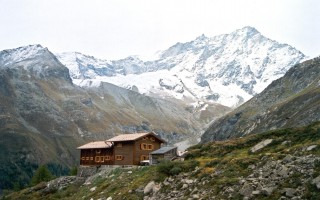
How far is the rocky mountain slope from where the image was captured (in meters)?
35.2

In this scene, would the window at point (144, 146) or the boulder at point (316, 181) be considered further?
the window at point (144, 146)

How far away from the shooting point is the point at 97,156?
99.8 meters

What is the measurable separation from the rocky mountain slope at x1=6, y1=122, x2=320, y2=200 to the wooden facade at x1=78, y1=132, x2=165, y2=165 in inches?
853

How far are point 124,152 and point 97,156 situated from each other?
10.5 meters

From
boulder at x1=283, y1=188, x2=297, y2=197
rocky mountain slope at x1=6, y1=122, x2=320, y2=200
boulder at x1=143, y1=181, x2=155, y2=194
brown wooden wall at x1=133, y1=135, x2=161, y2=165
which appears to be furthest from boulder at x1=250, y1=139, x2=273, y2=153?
brown wooden wall at x1=133, y1=135, x2=161, y2=165

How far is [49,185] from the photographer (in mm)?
85500

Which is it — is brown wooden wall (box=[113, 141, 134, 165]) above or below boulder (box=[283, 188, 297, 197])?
above

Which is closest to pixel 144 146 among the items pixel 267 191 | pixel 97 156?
pixel 97 156

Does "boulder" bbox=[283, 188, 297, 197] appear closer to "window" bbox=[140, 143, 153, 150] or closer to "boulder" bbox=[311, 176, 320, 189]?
"boulder" bbox=[311, 176, 320, 189]

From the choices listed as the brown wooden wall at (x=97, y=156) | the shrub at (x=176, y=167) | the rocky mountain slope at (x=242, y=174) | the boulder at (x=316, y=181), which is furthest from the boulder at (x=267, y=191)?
the brown wooden wall at (x=97, y=156)

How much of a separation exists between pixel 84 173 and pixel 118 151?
9.89 meters

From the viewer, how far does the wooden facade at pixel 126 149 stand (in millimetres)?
91000

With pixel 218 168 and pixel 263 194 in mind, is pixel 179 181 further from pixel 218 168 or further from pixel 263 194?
pixel 263 194

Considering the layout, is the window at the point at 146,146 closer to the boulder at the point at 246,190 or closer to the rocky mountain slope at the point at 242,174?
the rocky mountain slope at the point at 242,174
